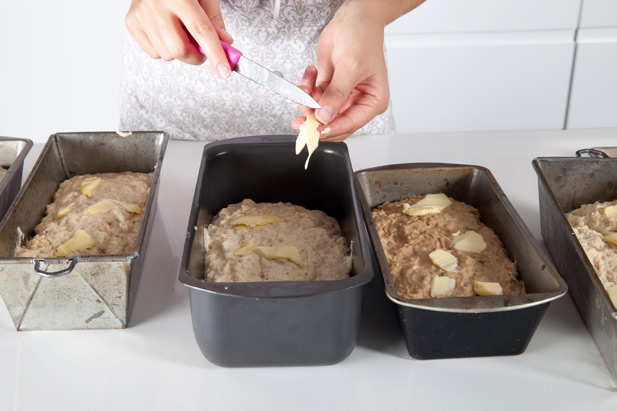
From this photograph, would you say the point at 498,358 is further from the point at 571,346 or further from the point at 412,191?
the point at 412,191

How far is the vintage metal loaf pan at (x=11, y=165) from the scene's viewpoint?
108cm

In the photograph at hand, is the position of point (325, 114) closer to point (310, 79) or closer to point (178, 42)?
point (310, 79)

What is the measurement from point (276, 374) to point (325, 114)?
408 millimetres

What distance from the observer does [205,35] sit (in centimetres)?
95

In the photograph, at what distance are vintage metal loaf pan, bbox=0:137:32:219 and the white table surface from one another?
0.74ft

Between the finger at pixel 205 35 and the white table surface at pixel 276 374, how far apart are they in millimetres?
386

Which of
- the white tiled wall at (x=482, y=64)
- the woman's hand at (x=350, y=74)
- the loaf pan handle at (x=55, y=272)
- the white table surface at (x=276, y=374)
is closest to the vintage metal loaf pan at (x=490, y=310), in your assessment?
the white table surface at (x=276, y=374)

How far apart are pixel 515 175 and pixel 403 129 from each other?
4.61ft

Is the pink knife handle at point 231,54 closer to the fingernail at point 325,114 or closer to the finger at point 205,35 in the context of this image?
the finger at point 205,35

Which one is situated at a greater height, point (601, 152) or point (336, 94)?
point (336, 94)

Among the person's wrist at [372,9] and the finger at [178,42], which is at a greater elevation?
the finger at [178,42]

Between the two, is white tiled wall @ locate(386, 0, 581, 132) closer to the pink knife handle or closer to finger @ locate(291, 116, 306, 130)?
finger @ locate(291, 116, 306, 130)

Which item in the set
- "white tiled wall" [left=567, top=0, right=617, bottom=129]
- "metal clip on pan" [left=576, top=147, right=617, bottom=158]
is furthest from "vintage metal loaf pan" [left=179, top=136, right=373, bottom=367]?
"white tiled wall" [left=567, top=0, right=617, bottom=129]

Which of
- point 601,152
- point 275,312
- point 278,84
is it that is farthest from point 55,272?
point 601,152
